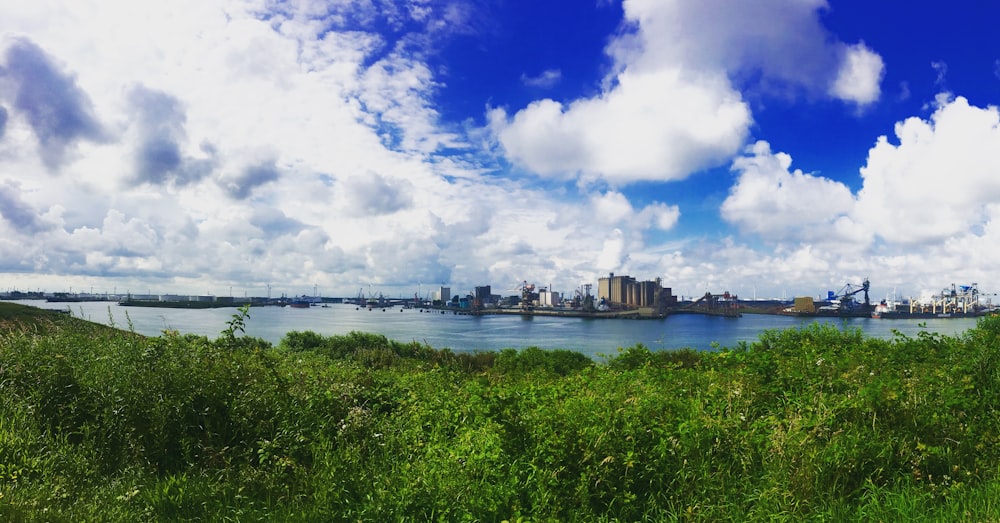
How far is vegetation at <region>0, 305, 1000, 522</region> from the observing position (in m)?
3.63

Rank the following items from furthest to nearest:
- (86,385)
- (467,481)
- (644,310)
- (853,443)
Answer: (644,310)
(86,385)
(853,443)
(467,481)

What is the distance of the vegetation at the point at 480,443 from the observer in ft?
11.9

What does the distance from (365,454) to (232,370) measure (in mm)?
1933

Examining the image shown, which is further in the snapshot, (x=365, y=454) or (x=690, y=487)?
(x=365, y=454)

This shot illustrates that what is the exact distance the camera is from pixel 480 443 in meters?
4.04

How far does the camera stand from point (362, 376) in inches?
265

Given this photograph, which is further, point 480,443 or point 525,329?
point 525,329

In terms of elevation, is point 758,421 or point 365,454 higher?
point 758,421

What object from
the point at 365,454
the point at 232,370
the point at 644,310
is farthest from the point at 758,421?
the point at 644,310

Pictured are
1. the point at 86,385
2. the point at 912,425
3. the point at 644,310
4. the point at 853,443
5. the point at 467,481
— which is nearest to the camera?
the point at 467,481

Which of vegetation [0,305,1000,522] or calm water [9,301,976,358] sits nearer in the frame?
vegetation [0,305,1000,522]

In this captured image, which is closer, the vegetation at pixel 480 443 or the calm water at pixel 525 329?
the vegetation at pixel 480 443

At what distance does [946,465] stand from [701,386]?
2215mm

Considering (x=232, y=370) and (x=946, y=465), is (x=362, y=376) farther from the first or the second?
(x=946, y=465)
